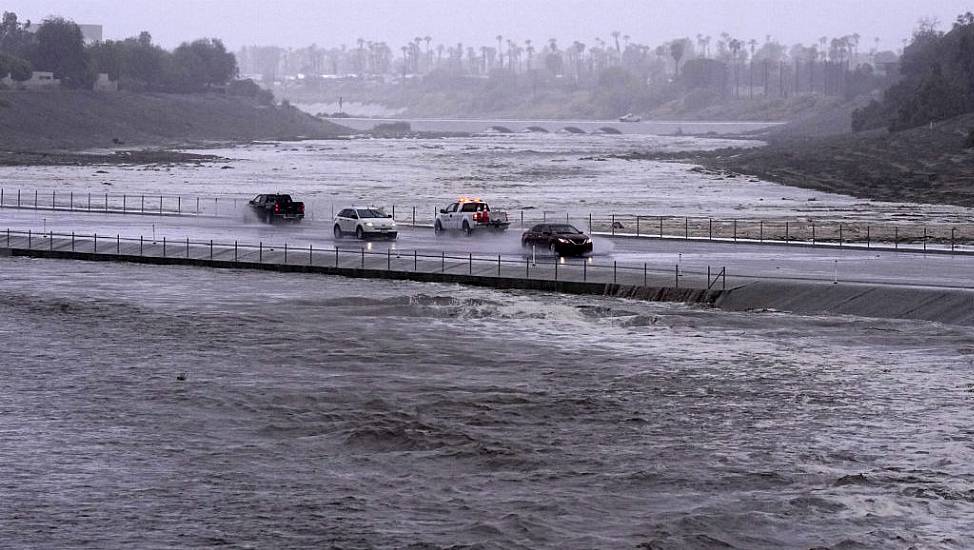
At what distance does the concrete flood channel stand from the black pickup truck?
13.8 metres

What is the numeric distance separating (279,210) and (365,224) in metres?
13.8

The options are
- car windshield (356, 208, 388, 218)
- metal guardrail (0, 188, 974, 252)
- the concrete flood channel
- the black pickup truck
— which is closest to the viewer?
the concrete flood channel

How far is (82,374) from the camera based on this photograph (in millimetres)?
39188

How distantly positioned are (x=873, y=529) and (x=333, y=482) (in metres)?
9.90

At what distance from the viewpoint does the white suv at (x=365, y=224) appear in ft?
223

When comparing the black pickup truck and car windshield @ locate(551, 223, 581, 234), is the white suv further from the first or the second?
the black pickup truck

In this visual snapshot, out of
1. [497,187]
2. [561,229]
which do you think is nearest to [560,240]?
[561,229]

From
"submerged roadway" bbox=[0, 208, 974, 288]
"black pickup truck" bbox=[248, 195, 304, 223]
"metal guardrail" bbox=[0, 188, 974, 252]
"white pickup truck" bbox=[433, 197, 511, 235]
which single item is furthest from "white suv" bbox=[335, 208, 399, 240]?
"black pickup truck" bbox=[248, 195, 304, 223]

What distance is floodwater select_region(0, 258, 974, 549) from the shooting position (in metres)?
25.9

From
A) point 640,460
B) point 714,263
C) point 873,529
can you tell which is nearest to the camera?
point 873,529

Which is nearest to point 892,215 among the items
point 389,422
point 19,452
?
point 389,422

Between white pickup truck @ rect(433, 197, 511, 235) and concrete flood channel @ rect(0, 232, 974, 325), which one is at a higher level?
white pickup truck @ rect(433, 197, 511, 235)

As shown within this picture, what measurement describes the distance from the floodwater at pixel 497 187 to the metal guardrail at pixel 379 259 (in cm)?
2468

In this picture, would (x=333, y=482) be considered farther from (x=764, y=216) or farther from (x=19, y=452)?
(x=764, y=216)
